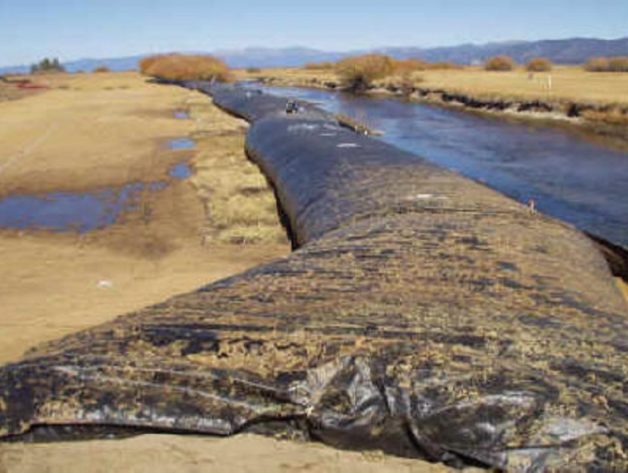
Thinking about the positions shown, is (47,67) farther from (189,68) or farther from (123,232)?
(123,232)

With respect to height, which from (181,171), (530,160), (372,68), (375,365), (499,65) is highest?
(499,65)

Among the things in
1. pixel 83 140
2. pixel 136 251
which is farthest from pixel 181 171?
pixel 83 140

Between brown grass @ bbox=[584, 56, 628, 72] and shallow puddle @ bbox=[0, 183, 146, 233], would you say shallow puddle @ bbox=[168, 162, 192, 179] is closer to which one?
shallow puddle @ bbox=[0, 183, 146, 233]

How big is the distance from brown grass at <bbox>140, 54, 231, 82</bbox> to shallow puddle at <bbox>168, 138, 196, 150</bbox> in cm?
3022

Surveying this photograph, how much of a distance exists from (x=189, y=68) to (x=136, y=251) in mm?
44531

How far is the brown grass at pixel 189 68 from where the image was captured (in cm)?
5012

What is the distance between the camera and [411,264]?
468cm

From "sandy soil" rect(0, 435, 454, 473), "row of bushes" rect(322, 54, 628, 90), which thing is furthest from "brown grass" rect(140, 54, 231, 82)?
"sandy soil" rect(0, 435, 454, 473)

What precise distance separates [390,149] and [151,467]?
30.0 feet

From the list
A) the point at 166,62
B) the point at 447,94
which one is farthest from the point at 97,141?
the point at 166,62

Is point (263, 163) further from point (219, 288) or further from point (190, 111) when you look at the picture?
point (190, 111)

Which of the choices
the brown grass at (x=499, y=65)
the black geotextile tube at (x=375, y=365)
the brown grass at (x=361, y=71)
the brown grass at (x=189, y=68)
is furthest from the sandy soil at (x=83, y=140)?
the brown grass at (x=499, y=65)

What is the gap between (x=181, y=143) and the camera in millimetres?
19141

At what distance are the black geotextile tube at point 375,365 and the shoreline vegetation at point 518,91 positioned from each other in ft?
56.6
